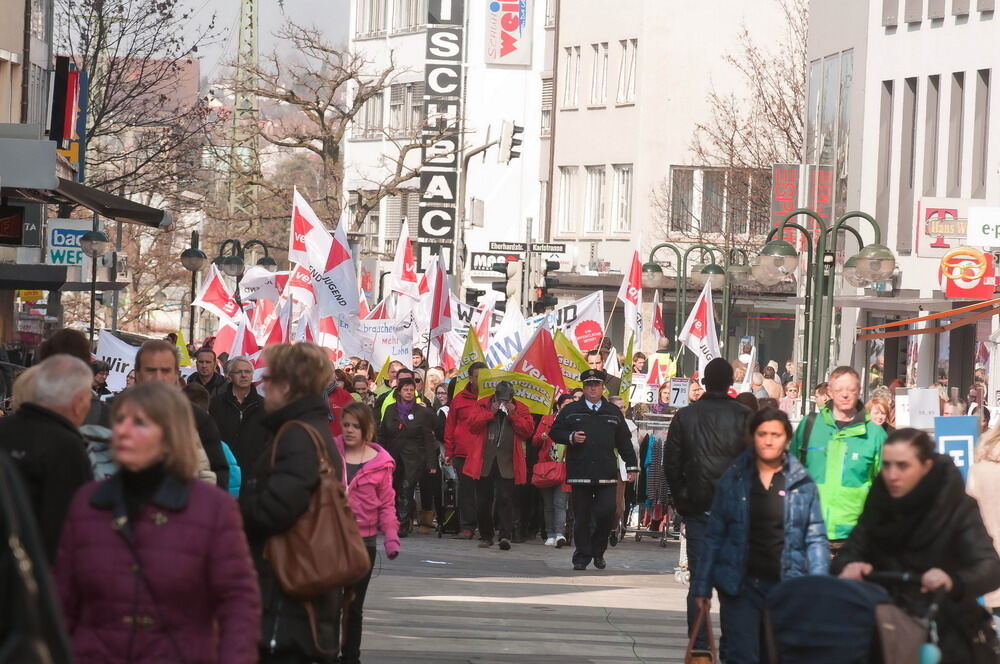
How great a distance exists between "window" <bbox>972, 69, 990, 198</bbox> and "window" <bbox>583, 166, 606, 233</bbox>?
27.8 meters

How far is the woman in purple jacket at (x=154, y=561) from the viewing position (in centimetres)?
607

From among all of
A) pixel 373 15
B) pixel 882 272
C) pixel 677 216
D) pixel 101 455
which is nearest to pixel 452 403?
pixel 882 272

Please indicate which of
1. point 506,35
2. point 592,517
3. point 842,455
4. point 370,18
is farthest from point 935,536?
point 370,18

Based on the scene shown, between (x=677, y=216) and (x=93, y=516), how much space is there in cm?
5601

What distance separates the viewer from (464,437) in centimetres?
2195

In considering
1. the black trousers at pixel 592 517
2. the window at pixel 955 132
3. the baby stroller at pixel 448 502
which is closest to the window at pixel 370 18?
the window at pixel 955 132

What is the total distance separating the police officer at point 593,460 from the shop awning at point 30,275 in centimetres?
1308

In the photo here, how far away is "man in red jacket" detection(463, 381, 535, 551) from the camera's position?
21.6 meters

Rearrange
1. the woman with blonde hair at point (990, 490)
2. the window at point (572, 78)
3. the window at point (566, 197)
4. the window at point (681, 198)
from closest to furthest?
1. the woman with blonde hair at point (990, 490)
2. the window at point (681, 198)
3. the window at point (572, 78)
4. the window at point (566, 197)

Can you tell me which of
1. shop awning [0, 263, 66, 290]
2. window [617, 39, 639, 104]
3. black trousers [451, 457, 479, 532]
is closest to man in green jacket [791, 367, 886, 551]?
black trousers [451, 457, 479, 532]

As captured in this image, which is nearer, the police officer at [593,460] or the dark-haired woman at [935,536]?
the dark-haired woman at [935,536]

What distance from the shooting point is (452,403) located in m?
22.2

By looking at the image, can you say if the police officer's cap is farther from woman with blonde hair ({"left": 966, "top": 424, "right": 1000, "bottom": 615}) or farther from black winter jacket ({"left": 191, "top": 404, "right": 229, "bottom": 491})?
black winter jacket ({"left": 191, "top": 404, "right": 229, "bottom": 491})

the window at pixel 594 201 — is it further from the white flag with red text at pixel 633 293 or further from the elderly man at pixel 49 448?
the elderly man at pixel 49 448
